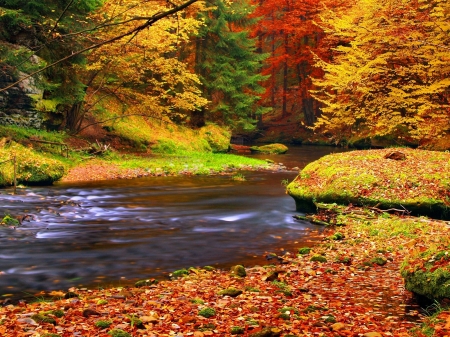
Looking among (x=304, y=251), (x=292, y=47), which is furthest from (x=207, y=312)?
(x=292, y=47)

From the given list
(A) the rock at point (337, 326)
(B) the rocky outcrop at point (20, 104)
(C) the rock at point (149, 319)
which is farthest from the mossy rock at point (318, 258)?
(B) the rocky outcrop at point (20, 104)

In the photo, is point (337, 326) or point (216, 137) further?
point (216, 137)

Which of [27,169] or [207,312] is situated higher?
[27,169]

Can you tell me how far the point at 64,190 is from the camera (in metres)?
14.0

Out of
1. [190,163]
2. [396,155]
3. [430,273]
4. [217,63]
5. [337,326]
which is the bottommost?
[337,326]

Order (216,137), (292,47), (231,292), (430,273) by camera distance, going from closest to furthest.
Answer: (430,273) < (231,292) < (216,137) < (292,47)

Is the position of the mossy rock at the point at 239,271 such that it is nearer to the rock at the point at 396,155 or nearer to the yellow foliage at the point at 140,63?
the rock at the point at 396,155

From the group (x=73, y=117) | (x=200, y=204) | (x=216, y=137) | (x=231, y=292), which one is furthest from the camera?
(x=216, y=137)

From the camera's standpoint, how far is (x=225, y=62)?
29.4 metres

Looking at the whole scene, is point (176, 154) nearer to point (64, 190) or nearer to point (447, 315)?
point (64, 190)

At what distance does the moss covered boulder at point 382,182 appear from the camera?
9.88 metres

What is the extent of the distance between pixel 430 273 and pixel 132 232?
19.4 feet

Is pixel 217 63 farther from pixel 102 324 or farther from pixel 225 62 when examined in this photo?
pixel 102 324

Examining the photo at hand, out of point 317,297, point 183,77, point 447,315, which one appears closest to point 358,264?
point 317,297
